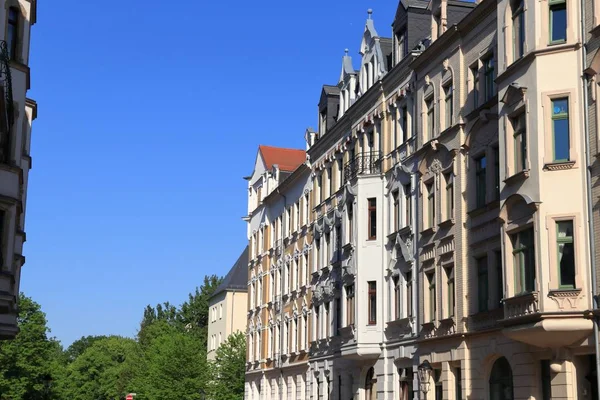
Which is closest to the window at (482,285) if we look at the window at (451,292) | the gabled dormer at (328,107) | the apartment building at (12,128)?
the window at (451,292)

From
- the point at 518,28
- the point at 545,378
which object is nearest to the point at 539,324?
the point at 545,378

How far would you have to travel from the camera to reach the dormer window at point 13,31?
97.1 ft

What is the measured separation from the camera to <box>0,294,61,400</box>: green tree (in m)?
76.4

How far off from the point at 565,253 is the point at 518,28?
22.0 ft

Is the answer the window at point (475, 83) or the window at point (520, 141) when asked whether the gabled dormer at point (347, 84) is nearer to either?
the window at point (475, 83)

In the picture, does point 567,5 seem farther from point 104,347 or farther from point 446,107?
point 104,347

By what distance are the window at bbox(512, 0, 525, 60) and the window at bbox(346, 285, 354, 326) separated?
16652mm

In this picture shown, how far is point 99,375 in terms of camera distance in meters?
136

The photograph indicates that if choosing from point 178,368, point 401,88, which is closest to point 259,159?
point 178,368

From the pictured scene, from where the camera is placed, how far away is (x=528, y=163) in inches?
960

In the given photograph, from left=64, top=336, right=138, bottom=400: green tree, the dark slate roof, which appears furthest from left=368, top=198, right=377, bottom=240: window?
left=64, top=336, right=138, bottom=400: green tree

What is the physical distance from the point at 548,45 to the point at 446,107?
823 centimetres

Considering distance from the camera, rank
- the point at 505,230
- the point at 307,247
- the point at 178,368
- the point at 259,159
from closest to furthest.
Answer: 1. the point at 505,230
2. the point at 307,247
3. the point at 259,159
4. the point at 178,368

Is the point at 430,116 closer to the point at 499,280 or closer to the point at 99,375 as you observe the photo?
the point at 499,280
